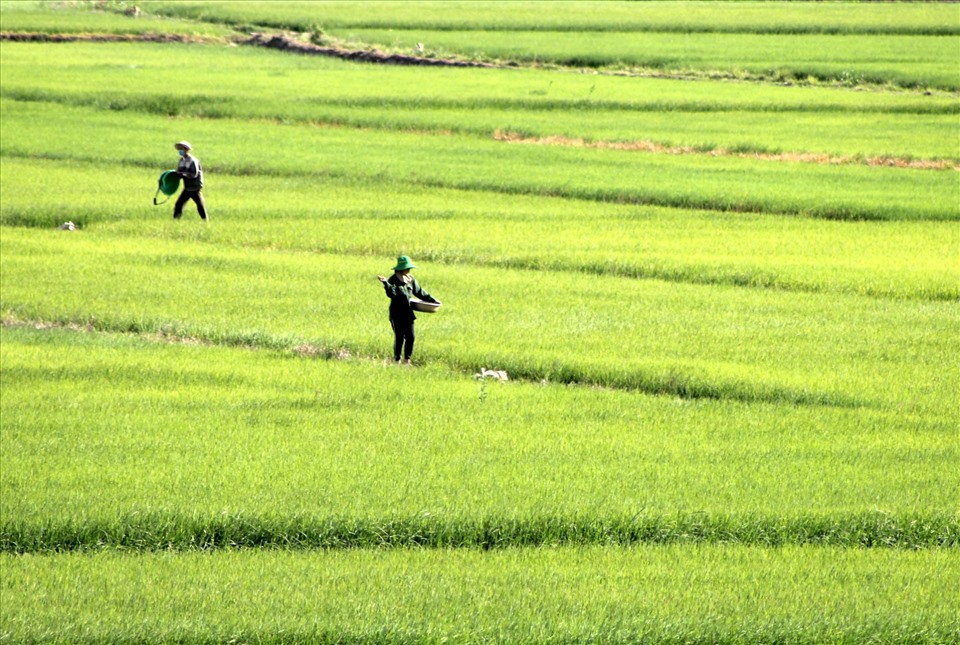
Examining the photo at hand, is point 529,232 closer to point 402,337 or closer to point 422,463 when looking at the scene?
point 402,337

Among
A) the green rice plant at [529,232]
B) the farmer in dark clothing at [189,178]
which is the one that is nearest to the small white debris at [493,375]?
the green rice plant at [529,232]

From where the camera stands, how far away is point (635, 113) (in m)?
50.6

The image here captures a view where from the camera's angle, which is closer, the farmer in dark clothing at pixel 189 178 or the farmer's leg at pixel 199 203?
the farmer in dark clothing at pixel 189 178

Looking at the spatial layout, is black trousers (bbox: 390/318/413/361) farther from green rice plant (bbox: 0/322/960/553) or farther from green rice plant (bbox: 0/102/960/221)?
green rice plant (bbox: 0/102/960/221)

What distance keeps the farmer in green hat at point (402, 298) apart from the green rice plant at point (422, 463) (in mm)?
508

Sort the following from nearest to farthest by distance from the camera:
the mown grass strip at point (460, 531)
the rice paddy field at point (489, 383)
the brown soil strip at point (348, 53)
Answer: the rice paddy field at point (489, 383), the mown grass strip at point (460, 531), the brown soil strip at point (348, 53)

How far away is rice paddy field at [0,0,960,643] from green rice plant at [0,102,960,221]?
0.17 metres

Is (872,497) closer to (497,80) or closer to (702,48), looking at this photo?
(497,80)

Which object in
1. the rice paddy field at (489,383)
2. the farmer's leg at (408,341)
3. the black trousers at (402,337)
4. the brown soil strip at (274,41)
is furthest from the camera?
the brown soil strip at (274,41)

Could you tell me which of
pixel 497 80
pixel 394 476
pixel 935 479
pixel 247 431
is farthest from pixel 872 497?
pixel 497 80

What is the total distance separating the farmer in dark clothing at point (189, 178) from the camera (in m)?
30.2

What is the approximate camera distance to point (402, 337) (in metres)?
19.5

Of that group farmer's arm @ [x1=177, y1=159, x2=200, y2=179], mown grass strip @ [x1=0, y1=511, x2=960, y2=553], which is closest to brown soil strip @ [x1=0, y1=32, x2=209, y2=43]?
farmer's arm @ [x1=177, y1=159, x2=200, y2=179]

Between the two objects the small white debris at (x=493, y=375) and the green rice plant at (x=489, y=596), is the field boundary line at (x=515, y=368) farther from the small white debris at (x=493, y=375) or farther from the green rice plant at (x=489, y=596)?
the green rice plant at (x=489, y=596)
